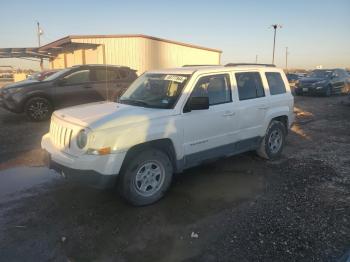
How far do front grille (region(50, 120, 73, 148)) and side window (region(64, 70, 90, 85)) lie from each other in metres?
6.10

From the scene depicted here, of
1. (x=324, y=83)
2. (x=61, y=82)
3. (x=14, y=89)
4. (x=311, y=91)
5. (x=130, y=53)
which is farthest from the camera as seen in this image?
(x=130, y=53)

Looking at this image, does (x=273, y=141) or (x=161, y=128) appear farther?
(x=273, y=141)

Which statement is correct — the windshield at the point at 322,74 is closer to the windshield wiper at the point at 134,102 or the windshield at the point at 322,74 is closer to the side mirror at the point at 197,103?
the side mirror at the point at 197,103

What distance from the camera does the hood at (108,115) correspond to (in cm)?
420

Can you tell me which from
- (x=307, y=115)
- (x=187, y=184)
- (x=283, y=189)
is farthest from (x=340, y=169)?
(x=307, y=115)

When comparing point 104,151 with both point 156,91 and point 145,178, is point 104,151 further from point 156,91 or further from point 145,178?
point 156,91

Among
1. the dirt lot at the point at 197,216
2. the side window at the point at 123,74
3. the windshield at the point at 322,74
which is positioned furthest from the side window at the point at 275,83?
the windshield at the point at 322,74

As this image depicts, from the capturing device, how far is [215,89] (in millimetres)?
5340

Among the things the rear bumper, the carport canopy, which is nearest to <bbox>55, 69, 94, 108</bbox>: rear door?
the carport canopy

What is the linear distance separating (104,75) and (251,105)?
657 centimetres

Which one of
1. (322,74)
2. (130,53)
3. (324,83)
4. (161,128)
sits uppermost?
(130,53)

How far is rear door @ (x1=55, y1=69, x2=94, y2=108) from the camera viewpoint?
10.4m

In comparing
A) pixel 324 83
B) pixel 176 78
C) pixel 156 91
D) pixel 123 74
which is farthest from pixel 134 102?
pixel 324 83

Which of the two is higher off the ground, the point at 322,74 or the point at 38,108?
the point at 322,74
